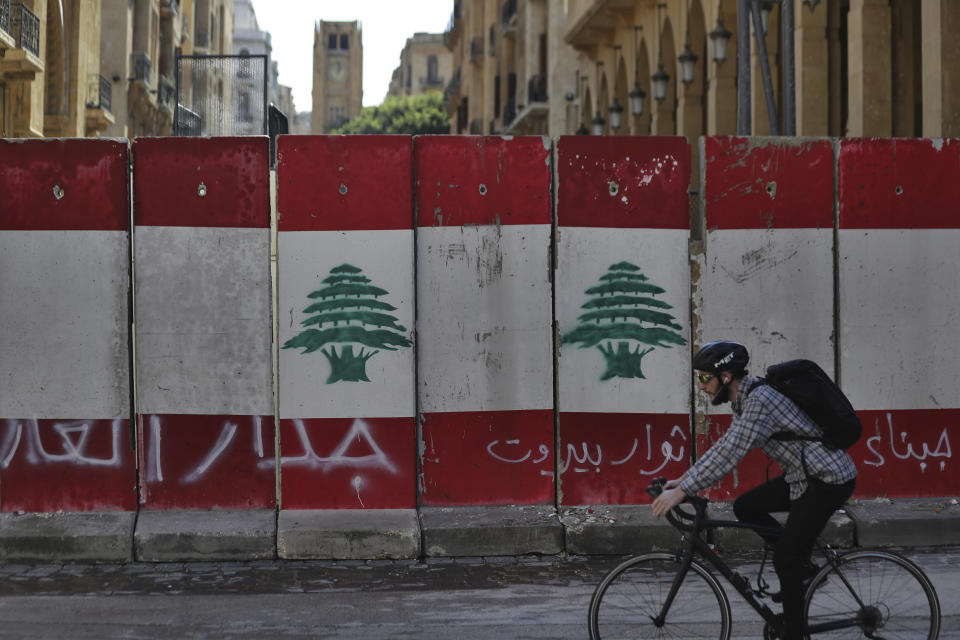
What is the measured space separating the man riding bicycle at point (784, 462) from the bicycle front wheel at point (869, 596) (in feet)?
0.31

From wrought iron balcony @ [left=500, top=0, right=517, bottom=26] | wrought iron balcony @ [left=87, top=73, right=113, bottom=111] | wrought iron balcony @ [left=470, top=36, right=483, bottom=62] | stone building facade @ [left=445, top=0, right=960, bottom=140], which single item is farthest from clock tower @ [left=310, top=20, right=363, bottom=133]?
wrought iron balcony @ [left=87, top=73, right=113, bottom=111]

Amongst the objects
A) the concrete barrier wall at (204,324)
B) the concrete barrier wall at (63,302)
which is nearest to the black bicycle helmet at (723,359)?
the concrete barrier wall at (204,324)

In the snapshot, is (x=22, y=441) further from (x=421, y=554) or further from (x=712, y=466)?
(x=712, y=466)

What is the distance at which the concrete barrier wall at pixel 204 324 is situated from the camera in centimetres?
783

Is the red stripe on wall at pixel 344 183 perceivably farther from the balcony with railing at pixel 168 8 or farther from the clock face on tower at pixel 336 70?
the clock face on tower at pixel 336 70

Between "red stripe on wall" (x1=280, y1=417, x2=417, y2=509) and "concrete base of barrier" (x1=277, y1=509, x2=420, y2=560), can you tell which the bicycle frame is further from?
"red stripe on wall" (x1=280, y1=417, x2=417, y2=509)

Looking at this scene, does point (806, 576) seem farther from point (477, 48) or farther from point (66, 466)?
point (477, 48)

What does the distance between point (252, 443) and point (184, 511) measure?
24.4 inches

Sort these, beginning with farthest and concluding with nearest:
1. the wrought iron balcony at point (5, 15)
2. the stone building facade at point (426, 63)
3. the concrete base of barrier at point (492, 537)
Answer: the stone building facade at point (426, 63) < the wrought iron balcony at point (5, 15) < the concrete base of barrier at point (492, 537)

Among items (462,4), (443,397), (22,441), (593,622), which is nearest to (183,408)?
(22,441)

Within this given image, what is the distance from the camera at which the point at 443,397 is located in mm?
7965

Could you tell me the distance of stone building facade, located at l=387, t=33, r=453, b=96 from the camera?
4754 inches

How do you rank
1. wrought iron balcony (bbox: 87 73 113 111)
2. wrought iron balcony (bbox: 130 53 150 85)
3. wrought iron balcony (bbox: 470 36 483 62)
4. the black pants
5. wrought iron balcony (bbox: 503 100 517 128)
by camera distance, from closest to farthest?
the black pants
wrought iron balcony (bbox: 87 73 113 111)
wrought iron balcony (bbox: 130 53 150 85)
wrought iron balcony (bbox: 503 100 517 128)
wrought iron balcony (bbox: 470 36 483 62)

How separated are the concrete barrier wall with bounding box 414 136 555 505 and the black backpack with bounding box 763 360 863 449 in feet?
10.1
